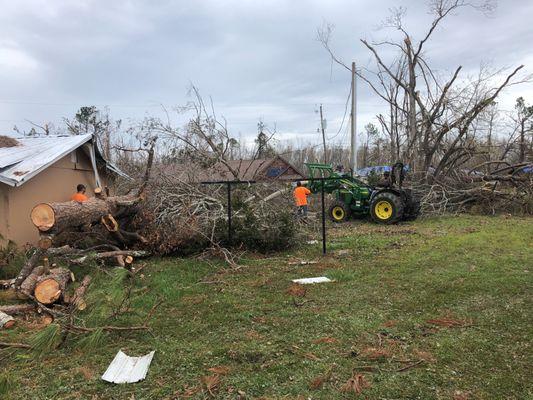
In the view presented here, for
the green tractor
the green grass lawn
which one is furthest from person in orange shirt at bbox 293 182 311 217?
the green grass lawn

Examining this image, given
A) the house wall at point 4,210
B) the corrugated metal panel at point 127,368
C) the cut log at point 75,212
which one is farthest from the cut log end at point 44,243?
the corrugated metal panel at point 127,368

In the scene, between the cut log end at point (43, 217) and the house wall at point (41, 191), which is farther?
the house wall at point (41, 191)

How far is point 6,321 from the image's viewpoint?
5.48 metres

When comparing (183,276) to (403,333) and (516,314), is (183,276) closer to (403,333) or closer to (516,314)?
(403,333)

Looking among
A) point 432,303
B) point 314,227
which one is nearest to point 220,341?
point 432,303

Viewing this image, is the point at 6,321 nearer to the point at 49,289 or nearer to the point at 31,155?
the point at 49,289

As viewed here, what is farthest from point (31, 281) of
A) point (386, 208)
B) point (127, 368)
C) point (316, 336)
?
point (386, 208)

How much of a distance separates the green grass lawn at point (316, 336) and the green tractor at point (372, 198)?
5.68 metres

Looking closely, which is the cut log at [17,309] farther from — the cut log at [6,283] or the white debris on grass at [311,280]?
the white debris on grass at [311,280]

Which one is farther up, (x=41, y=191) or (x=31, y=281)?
(x=41, y=191)

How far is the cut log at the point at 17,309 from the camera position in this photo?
19.1ft

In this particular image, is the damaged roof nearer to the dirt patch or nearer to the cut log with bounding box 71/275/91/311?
the dirt patch

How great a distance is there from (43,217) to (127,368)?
4.07 m

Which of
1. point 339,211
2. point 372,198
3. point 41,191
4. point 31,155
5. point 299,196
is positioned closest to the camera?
point 31,155
